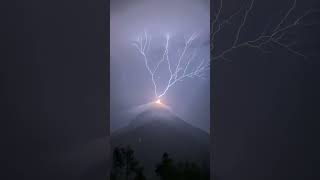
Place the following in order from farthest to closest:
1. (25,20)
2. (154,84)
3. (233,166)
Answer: (154,84) → (233,166) → (25,20)

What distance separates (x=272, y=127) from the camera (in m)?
2.73

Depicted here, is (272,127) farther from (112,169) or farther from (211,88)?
(112,169)

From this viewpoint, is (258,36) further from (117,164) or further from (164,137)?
(117,164)

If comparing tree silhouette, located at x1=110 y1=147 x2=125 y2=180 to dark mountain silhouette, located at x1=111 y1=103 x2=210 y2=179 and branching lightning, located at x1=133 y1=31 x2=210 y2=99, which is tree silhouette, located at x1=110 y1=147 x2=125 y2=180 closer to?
dark mountain silhouette, located at x1=111 y1=103 x2=210 y2=179

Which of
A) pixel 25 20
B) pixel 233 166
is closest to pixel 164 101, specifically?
pixel 233 166

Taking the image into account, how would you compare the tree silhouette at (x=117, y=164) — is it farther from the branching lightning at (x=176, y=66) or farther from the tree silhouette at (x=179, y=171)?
the branching lightning at (x=176, y=66)

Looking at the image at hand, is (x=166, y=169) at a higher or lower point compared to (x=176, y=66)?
lower

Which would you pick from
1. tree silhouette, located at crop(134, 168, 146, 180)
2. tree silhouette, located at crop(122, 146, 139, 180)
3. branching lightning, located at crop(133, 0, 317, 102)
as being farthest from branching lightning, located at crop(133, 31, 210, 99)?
tree silhouette, located at crop(134, 168, 146, 180)

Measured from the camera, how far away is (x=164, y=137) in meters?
2.88

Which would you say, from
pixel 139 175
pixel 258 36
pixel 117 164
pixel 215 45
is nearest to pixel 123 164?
pixel 117 164

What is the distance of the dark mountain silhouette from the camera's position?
2832mm

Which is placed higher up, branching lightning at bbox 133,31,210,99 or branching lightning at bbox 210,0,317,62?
branching lightning at bbox 210,0,317,62

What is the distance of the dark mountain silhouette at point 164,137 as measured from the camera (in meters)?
2.83

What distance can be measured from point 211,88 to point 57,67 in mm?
1269
